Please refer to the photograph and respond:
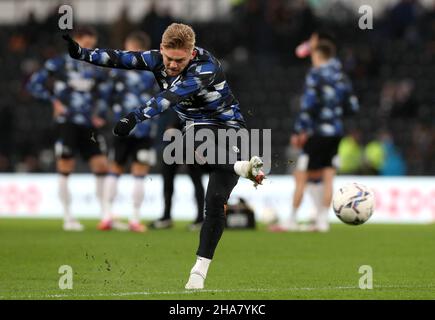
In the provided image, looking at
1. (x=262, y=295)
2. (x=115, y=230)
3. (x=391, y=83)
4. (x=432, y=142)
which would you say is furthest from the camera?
(x=391, y=83)

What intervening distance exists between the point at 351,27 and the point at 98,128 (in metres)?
10.5

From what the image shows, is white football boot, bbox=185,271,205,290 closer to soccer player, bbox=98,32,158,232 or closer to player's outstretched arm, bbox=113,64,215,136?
player's outstretched arm, bbox=113,64,215,136

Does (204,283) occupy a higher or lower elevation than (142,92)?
lower

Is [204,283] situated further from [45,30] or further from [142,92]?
[45,30]

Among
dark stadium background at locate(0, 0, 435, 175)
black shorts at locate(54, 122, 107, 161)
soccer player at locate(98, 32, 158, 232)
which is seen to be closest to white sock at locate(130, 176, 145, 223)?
soccer player at locate(98, 32, 158, 232)

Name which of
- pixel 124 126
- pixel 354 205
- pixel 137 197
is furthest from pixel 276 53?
pixel 124 126

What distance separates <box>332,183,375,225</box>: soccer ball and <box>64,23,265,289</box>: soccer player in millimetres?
1703

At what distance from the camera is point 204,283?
8.19m

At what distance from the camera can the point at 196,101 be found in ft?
26.3

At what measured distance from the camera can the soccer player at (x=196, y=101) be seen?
24.8 feet

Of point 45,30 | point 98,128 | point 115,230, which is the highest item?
point 45,30

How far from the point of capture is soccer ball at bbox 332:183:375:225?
935 centimetres

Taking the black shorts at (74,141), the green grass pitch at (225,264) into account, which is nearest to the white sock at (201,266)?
the green grass pitch at (225,264)
